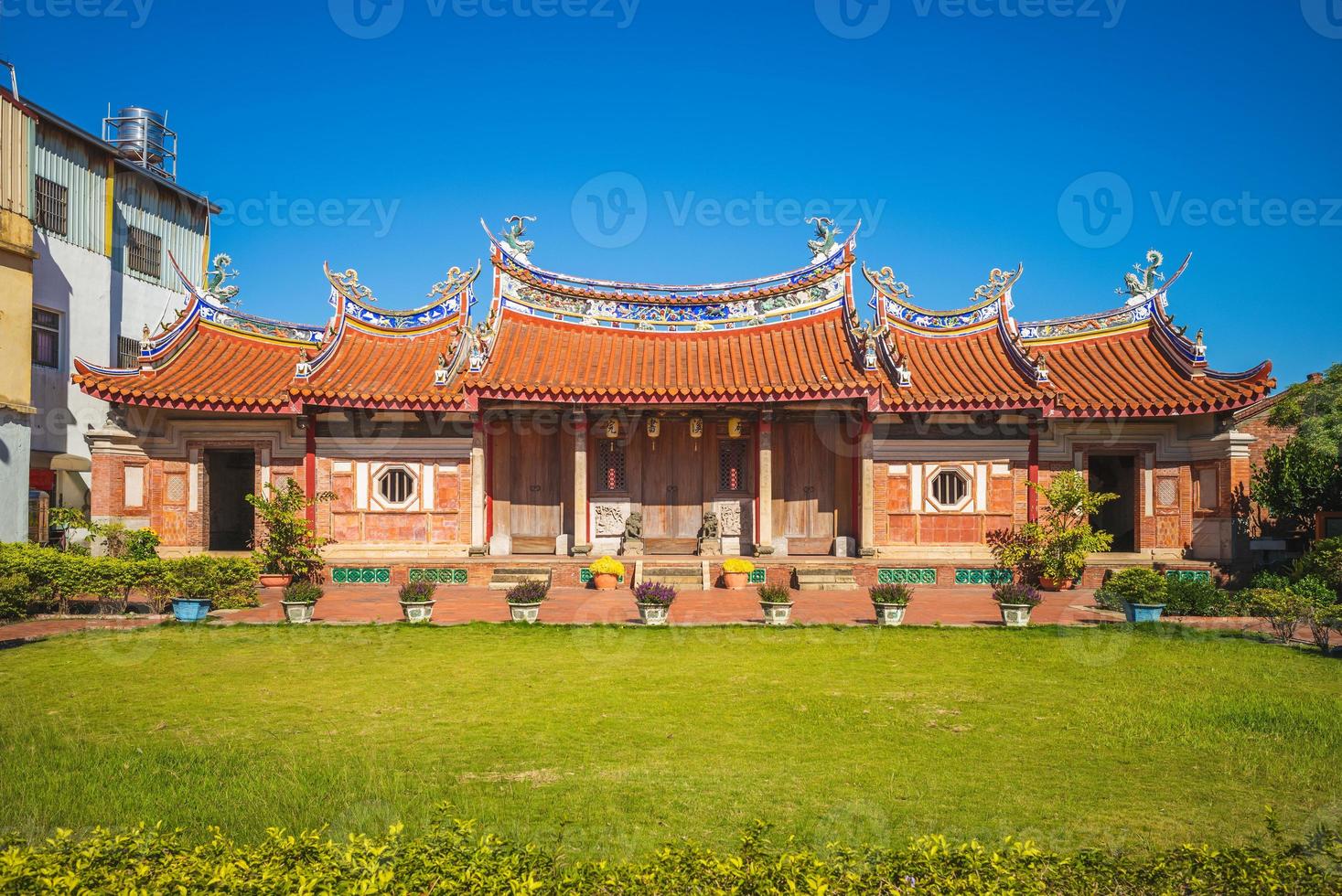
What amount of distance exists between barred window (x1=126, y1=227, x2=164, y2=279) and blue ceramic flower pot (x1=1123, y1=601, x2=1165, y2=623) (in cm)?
2801

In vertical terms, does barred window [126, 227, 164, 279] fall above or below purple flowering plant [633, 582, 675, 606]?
above

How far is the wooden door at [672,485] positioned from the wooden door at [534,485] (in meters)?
1.92

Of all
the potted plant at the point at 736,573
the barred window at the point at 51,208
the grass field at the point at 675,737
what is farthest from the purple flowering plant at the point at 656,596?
the barred window at the point at 51,208

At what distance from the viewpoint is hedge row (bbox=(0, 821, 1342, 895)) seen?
379 centimetres

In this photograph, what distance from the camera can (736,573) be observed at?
54.2 feet

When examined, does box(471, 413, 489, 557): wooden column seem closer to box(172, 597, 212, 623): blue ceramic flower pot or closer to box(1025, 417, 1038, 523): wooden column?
box(172, 597, 212, 623): blue ceramic flower pot

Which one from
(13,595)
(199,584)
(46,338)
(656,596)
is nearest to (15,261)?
(46,338)

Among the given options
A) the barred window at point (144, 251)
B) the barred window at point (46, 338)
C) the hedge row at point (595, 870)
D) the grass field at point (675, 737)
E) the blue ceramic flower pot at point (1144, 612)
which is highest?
the barred window at point (144, 251)

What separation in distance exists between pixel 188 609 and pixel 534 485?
8283 mm

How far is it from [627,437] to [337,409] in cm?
578

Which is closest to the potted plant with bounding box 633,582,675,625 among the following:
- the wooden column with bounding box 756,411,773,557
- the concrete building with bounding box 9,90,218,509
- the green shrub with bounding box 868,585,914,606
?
the green shrub with bounding box 868,585,914,606

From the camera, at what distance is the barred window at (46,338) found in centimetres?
2369

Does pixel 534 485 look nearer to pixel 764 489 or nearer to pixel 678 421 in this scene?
pixel 678 421

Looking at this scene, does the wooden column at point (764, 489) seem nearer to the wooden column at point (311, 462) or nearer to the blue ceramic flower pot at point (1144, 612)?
the blue ceramic flower pot at point (1144, 612)
